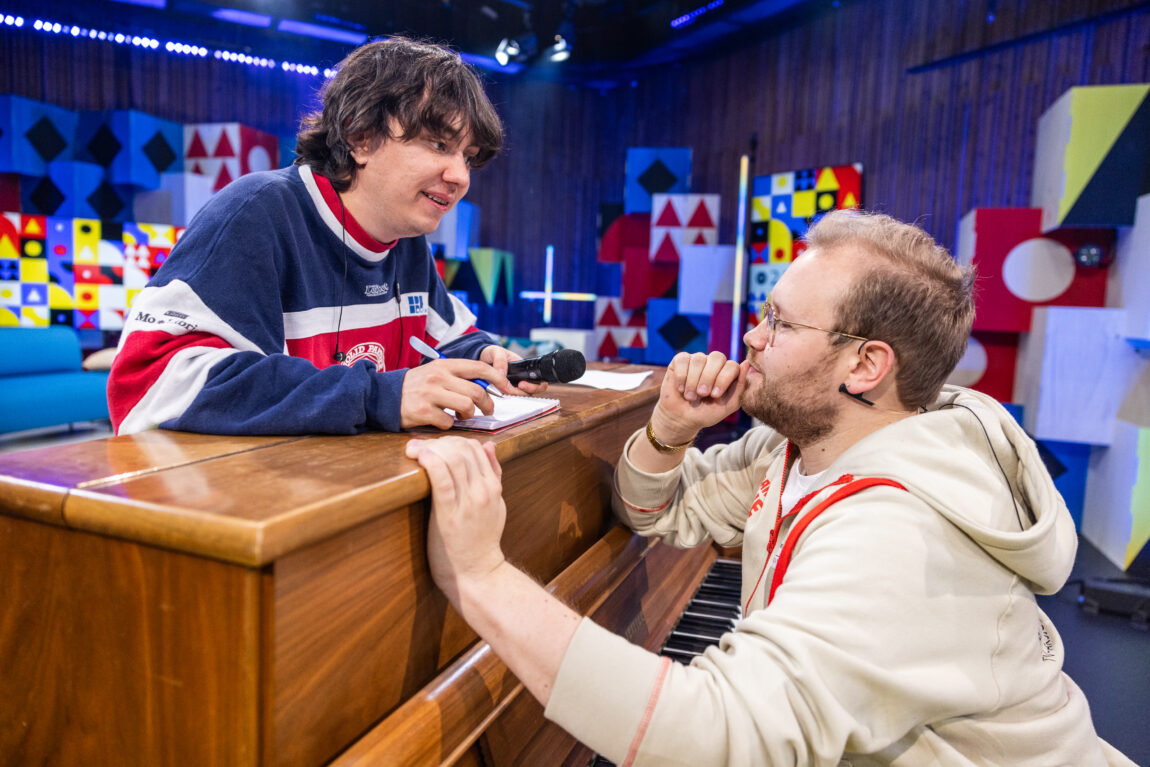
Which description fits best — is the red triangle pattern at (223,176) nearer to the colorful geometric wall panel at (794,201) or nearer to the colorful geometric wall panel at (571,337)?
the colorful geometric wall panel at (571,337)

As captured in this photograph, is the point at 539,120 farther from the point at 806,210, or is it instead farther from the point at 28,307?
the point at 28,307

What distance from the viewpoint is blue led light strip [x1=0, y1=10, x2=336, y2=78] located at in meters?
6.27

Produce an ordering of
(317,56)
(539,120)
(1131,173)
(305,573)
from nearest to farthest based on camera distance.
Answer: (305,573)
(1131,173)
(317,56)
(539,120)

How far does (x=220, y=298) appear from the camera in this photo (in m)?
1.11

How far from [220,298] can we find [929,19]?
254 inches

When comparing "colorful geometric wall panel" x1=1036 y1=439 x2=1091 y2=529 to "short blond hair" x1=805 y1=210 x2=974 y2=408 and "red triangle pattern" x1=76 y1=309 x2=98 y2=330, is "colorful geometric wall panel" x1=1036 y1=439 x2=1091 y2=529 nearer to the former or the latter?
"short blond hair" x1=805 y1=210 x2=974 y2=408

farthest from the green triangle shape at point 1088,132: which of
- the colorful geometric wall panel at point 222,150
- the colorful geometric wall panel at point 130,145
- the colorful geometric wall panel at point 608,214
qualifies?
the colorful geometric wall panel at point 130,145

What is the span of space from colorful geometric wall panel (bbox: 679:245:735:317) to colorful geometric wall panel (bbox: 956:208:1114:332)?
2275 millimetres

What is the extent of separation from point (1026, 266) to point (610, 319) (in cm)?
424

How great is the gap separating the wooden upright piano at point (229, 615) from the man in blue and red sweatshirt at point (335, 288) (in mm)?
93

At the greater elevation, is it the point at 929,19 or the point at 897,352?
the point at 929,19

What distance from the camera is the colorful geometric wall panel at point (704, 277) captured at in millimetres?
6207

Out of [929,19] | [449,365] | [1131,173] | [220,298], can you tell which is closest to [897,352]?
[449,365]

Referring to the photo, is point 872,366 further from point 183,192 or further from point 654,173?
point 183,192
